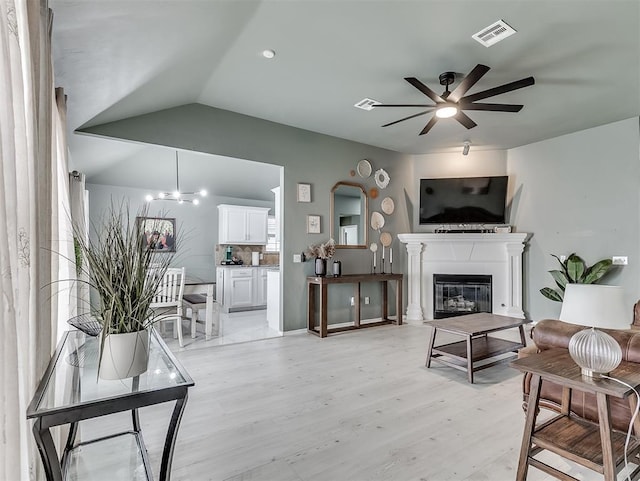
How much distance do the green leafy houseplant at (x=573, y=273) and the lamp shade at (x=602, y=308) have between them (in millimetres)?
3568

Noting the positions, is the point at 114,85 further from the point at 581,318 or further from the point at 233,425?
the point at 581,318

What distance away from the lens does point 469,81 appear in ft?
9.22

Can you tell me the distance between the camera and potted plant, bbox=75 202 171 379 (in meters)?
1.32

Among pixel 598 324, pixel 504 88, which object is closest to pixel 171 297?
pixel 598 324

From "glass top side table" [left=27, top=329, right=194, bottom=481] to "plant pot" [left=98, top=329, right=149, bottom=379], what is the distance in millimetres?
31

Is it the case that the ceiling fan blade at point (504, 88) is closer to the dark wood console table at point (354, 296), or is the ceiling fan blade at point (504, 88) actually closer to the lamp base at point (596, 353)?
the lamp base at point (596, 353)

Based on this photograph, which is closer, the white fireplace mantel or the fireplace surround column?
the white fireplace mantel

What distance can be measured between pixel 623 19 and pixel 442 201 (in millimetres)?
3313

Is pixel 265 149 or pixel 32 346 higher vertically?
pixel 265 149

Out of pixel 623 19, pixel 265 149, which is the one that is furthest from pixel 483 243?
pixel 265 149

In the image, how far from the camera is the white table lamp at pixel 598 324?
5.05 feet

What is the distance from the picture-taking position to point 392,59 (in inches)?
122

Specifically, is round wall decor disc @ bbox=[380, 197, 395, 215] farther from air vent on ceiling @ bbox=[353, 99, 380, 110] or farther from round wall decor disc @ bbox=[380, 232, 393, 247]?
air vent on ceiling @ bbox=[353, 99, 380, 110]

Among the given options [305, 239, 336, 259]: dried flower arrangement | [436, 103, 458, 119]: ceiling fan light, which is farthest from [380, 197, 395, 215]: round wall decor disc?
[436, 103, 458, 119]: ceiling fan light
